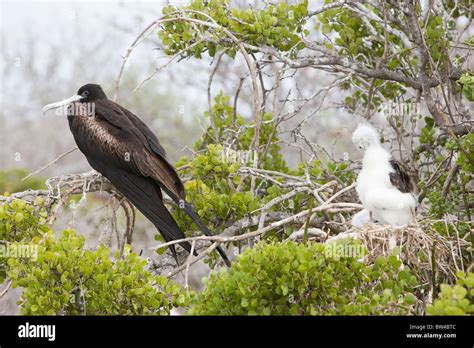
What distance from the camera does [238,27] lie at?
4.84m

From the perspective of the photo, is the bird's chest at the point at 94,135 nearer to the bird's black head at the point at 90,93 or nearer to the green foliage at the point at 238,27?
the bird's black head at the point at 90,93

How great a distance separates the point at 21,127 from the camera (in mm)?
14625

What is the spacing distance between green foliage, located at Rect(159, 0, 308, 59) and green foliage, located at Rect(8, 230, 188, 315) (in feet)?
4.55

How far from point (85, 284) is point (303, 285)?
975 mm

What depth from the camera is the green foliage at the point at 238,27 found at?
4805mm

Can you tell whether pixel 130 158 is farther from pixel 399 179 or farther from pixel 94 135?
pixel 399 179

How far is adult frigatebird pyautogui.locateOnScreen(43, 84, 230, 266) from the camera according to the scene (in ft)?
15.4

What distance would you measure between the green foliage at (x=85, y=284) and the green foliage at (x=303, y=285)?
246mm

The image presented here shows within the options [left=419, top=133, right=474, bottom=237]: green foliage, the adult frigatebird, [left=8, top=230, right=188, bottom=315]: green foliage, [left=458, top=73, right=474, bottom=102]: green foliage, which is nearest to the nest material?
[left=419, top=133, right=474, bottom=237]: green foliage

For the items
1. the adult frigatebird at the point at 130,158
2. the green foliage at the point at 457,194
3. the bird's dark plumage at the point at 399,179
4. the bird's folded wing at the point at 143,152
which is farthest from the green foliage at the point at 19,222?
the green foliage at the point at 457,194

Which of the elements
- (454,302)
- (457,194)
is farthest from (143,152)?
(454,302)
